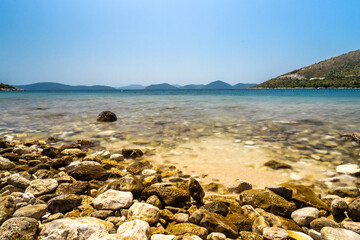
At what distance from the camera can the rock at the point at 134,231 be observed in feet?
6.58

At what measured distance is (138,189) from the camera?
→ 3.12m

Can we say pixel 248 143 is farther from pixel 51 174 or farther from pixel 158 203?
pixel 51 174

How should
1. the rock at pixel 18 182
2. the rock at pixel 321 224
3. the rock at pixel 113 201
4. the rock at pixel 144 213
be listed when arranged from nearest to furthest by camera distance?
the rock at pixel 321 224 < the rock at pixel 144 213 < the rock at pixel 113 201 < the rock at pixel 18 182

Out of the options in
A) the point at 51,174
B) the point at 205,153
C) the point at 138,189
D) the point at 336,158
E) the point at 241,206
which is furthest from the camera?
Result: the point at 205,153

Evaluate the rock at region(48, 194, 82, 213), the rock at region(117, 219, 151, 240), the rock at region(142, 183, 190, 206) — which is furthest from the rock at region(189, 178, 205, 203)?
the rock at region(48, 194, 82, 213)

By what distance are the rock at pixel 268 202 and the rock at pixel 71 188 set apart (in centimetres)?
265

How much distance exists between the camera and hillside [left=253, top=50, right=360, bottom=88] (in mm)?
102050

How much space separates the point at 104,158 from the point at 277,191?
404cm

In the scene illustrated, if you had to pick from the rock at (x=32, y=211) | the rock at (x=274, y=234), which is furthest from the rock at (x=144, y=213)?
the rock at (x=274, y=234)

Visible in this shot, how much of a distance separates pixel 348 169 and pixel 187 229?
13.3 ft

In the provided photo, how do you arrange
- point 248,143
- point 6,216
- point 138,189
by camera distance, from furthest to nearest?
1. point 248,143
2. point 138,189
3. point 6,216

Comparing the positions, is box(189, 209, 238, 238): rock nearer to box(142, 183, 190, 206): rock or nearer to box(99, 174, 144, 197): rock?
box(142, 183, 190, 206): rock

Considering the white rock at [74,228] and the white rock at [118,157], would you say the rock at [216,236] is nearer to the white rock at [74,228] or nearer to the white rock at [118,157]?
the white rock at [74,228]

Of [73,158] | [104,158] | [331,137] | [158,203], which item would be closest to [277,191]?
[158,203]
